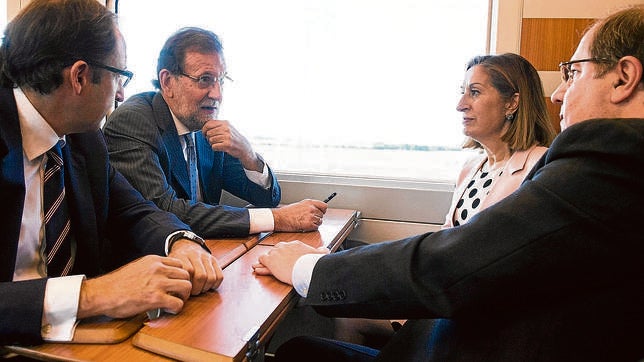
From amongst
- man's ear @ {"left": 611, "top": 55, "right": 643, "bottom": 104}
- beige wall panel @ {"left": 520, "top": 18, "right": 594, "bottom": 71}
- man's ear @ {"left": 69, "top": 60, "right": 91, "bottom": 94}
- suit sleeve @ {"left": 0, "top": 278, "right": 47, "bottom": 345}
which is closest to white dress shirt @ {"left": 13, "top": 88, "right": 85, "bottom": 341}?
man's ear @ {"left": 69, "top": 60, "right": 91, "bottom": 94}

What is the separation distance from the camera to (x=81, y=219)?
1.24m

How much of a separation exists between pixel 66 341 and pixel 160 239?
0.45 metres

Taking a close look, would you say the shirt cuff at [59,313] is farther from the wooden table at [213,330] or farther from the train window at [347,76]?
the train window at [347,76]

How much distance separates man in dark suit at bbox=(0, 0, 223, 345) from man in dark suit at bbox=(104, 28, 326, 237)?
0.91 feet

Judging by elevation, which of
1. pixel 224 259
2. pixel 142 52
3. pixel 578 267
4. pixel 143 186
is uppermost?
pixel 142 52

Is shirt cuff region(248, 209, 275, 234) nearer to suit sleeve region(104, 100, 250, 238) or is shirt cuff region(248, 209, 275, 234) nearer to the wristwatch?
suit sleeve region(104, 100, 250, 238)

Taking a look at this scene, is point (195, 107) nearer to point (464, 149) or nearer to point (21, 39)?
point (21, 39)

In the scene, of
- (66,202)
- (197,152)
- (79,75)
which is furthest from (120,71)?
(197,152)

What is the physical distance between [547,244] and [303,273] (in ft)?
1.86

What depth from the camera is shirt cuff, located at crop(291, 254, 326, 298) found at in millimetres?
1128

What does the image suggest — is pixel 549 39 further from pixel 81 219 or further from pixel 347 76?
pixel 81 219

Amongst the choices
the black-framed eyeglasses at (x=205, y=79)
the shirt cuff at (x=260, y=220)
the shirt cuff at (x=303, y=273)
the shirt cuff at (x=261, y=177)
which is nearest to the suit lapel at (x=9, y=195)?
the shirt cuff at (x=303, y=273)

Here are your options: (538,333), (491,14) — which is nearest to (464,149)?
(491,14)

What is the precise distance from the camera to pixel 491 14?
210cm
